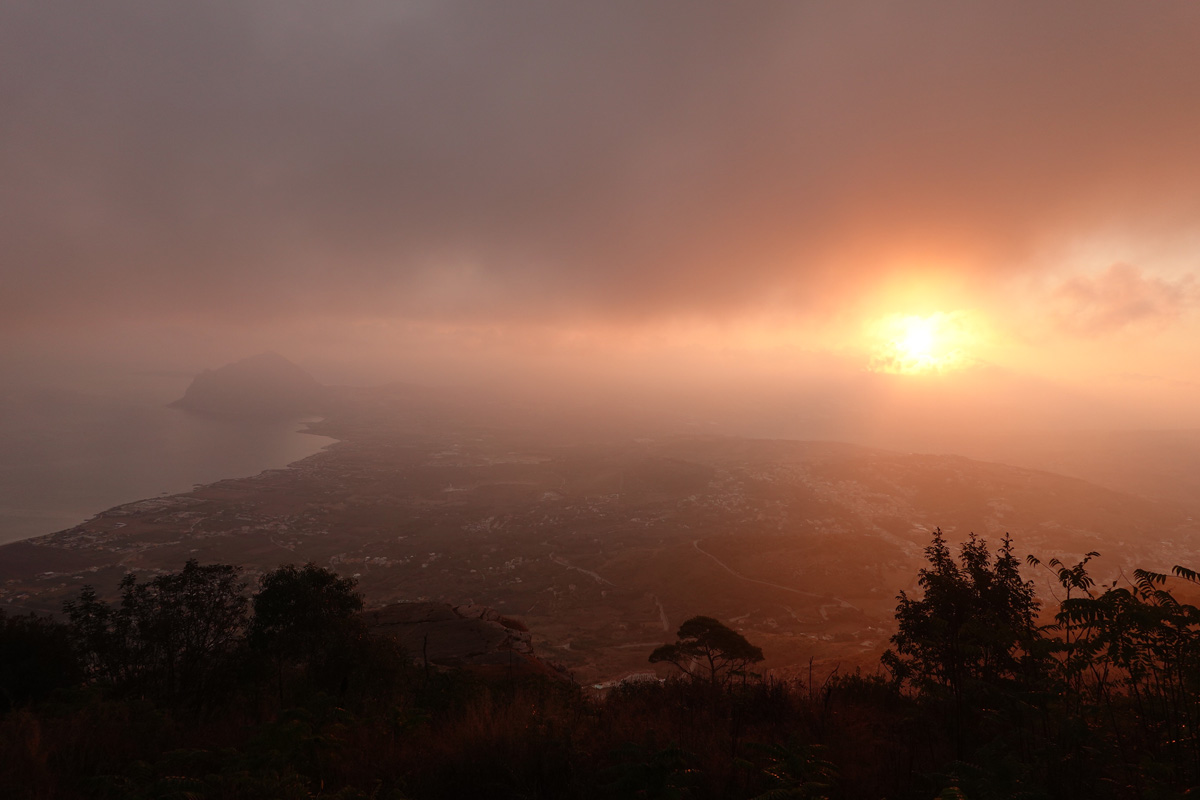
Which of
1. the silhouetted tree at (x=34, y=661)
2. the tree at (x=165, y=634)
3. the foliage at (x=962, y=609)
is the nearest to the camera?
the foliage at (x=962, y=609)

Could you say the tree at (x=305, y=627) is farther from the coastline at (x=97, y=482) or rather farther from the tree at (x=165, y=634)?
the coastline at (x=97, y=482)

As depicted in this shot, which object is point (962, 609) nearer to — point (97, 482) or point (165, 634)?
point (165, 634)

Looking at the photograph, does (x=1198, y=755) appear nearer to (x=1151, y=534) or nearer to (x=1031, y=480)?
(x=1151, y=534)

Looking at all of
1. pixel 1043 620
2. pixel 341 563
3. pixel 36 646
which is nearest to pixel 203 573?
pixel 36 646

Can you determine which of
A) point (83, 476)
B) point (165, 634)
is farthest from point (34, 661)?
point (83, 476)

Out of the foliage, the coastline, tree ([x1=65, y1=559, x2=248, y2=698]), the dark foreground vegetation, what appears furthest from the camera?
the coastline

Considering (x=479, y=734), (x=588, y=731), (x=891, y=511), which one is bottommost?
(x=891, y=511)

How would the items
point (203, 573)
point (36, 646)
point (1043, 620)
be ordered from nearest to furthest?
point (36, 646) < point (203, 573) < point (1043, 620)

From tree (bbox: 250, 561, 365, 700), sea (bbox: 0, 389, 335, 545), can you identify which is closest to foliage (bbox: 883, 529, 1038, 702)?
tree (bbox: 250, 561, 365, 700)

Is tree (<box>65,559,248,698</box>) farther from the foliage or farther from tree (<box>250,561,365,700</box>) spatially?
the foliage

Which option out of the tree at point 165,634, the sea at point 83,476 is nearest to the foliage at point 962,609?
the tree at point 165,634

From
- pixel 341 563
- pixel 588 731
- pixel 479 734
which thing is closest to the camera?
pixel 479 734
